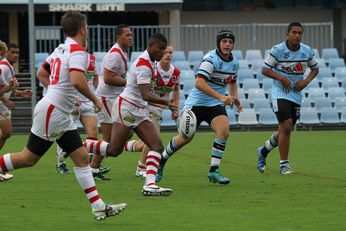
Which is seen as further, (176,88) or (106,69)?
(176,88)

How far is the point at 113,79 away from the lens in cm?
1545

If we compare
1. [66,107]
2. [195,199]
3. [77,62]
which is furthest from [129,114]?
[77,62]

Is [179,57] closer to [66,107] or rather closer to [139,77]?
[139,77]

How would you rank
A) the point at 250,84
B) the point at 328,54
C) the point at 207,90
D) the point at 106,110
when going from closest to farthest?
1. the point at 207,90
2. the point at 106,110
3. the point at 250,84
4. the point at 328,54

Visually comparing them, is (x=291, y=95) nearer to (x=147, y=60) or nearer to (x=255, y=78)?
(x=147, y=60)

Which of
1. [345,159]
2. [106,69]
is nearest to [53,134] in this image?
[106,69]

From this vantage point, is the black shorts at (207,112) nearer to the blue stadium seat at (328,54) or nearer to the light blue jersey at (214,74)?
the light blue jersey at (214,74)

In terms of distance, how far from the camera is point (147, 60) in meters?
13.8

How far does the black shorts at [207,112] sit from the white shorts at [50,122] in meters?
4.11

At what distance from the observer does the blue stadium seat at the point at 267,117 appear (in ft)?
101

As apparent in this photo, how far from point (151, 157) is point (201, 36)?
23713 millimetres

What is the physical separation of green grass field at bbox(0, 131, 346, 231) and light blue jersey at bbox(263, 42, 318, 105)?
4.14 ft

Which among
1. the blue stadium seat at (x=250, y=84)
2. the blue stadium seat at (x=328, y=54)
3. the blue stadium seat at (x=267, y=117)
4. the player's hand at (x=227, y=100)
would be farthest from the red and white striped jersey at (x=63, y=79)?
the blue stadium seat at (x=328, y=54)

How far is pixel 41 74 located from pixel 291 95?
15.8 ft
